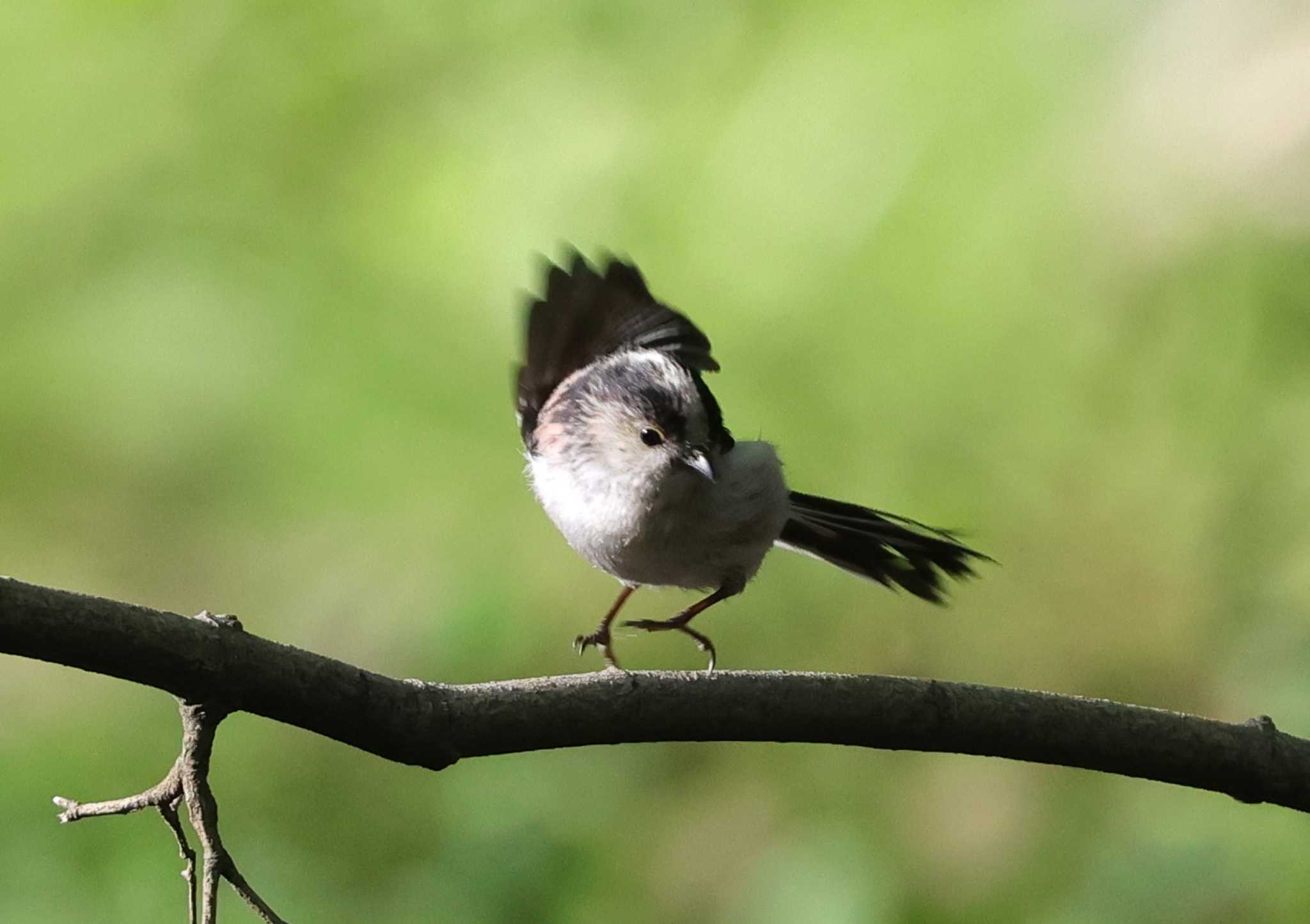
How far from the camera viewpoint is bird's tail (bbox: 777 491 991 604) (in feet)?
6.18

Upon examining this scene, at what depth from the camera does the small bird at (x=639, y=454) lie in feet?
5.23

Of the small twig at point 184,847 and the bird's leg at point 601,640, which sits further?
the bird's leg at point 601,640

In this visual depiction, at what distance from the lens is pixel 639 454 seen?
5.33ft

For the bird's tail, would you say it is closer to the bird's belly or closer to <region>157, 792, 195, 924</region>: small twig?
the bird's belly

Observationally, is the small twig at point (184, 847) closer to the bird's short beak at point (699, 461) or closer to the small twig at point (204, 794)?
the small twig at point (204, 794)

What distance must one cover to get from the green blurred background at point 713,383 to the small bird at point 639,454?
67 centimetres

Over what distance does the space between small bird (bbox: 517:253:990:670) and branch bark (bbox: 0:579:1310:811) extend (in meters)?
0.30

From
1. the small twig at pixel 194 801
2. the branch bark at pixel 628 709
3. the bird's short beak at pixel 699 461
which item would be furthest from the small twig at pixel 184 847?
the bird's short beak at pixel 699 461

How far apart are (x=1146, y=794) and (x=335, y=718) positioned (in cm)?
170

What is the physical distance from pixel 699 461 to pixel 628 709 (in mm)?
434

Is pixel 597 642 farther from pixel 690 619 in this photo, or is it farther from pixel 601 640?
pixel 690 619

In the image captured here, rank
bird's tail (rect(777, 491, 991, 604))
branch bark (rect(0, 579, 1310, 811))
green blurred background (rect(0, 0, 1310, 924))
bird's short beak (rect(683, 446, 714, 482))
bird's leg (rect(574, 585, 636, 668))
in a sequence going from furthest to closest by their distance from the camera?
green blurred background (rect(0, 0, 1310, 924)) → bird's tail (rect(777, 491, 991, 604)) → bird's leg (rect(574, 585, 636, 668)) → bird's short beak (rect(683, 446, 714, 482)) → branch bark (rect(0, 579, 1310, 811))

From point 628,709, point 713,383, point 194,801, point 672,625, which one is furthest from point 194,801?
point 713,383

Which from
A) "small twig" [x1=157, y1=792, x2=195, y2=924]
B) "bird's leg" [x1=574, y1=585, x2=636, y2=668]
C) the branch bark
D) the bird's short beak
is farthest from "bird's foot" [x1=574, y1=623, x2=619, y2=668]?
"small twig" [x1=157, y1=792, x2=195, y2=924]
